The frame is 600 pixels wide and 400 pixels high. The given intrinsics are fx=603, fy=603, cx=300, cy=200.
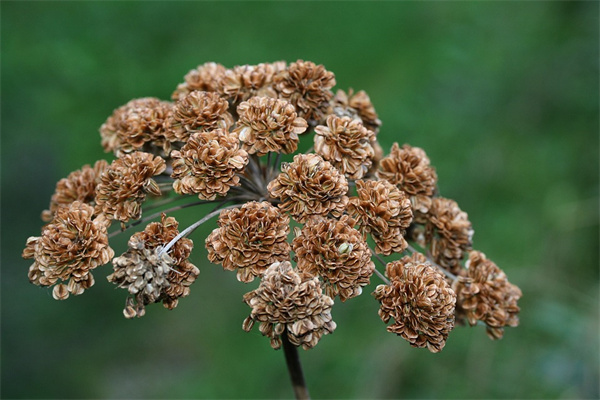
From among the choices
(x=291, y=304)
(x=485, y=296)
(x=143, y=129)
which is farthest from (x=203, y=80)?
(x=485, y=296)

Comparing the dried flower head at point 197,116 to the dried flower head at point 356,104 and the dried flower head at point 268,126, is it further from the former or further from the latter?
the dried flower head at point 356,104

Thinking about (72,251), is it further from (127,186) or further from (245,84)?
(245,84)

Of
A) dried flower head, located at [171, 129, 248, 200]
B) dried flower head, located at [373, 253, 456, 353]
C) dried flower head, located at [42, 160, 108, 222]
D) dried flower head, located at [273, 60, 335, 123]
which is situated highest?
dried flower head, located at [273, 60, 335, 123]

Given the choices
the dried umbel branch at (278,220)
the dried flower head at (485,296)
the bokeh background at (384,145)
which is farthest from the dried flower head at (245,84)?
the bokeh background at (384,145)

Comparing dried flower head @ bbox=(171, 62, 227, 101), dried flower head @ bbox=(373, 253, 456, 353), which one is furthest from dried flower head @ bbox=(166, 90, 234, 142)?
dried flower head @ bbox=(373, 253, 456, 353)

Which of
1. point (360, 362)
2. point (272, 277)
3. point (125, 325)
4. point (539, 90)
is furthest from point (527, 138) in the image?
point (272, 277)

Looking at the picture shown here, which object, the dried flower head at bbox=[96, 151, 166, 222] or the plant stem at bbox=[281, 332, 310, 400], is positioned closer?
the dried flower head at bbox=[96, 151, 166, 222]

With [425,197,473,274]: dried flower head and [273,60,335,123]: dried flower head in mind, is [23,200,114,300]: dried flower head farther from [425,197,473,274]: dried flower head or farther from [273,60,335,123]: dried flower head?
[425,197,473,274]: dried flower head
